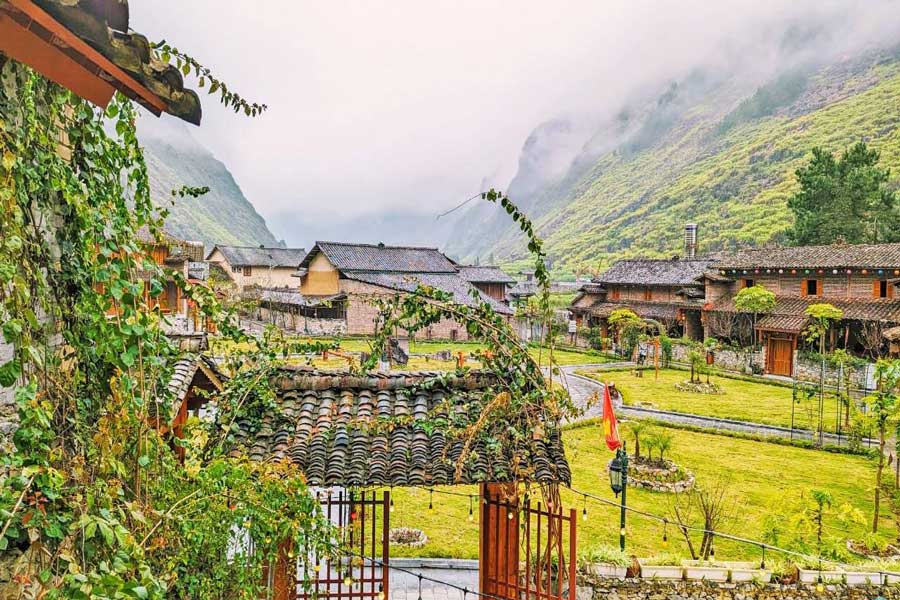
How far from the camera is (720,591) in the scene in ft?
19.9

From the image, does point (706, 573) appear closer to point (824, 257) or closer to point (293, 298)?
point (824, 257)

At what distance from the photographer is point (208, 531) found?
3.56 m

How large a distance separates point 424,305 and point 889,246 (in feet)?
85.6

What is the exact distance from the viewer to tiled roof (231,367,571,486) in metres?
4.36

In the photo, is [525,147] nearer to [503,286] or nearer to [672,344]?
[503,286]

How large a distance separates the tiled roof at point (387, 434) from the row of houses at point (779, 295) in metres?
19.9

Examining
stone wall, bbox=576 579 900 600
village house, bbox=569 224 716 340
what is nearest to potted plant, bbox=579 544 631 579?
stone wall, bbox=576 579 900 600

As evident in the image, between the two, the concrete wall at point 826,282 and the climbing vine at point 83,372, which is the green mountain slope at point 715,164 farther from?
the climbing vine at point 83,372

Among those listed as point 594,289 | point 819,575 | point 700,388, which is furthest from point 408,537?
point 594,289

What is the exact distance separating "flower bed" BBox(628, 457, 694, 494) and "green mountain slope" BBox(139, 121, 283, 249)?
7143 centimetres

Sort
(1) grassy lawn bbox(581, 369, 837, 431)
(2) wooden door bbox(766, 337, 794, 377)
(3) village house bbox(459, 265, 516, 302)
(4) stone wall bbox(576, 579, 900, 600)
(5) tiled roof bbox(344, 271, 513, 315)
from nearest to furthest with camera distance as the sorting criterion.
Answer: (4) stone wall bbox(576, 579, 900, 600) → (1) grassy lawn bbox(581, 369, 837, 431) → (2) wooden door bbox(766, 337, 794, 377) → (5) tiled roof bbox(344, 271, 513, 315) → (3) village house bbox(459, 265, 516, 302)

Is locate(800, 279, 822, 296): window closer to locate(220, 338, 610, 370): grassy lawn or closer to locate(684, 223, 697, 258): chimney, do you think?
locate(220, 338, 610, 370): grassy lawn

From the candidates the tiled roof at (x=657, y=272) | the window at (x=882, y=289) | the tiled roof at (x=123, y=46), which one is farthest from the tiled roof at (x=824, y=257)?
the tiled roof at (x=123, y=46)

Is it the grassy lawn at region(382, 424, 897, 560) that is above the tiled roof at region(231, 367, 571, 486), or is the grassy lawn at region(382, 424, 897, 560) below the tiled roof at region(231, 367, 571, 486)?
below
